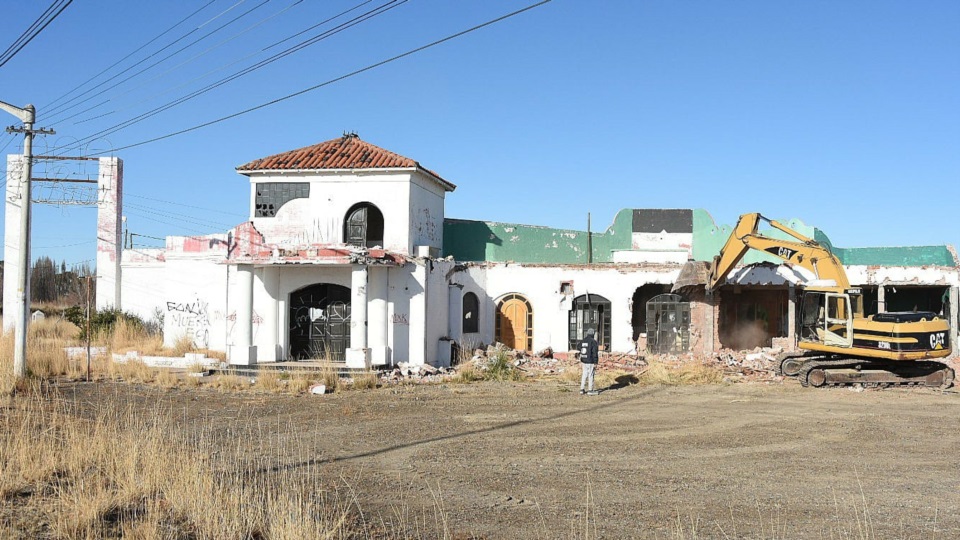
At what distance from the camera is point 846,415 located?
607 inches

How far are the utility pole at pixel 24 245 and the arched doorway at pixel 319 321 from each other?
754cm

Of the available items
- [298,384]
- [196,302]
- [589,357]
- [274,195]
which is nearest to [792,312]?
[589,357]

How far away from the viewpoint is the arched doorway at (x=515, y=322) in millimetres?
27281

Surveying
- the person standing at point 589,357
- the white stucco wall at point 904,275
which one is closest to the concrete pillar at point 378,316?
the person standing at point 589,357

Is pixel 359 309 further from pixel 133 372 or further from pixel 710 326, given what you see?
pixel 710 326

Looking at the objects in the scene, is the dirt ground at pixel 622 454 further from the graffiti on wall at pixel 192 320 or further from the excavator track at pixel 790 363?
the graffiti on wall at pixel 192 320

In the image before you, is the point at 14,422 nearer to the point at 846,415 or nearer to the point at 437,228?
the point at 846,415

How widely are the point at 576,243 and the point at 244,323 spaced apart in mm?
13086

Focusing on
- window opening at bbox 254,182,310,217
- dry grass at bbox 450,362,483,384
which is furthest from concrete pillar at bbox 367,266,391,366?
window opening at bbox 254,182,310,217

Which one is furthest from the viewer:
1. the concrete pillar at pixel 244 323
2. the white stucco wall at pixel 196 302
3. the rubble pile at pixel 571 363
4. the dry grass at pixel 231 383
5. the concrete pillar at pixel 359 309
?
the white stucco wall at pixel 196 302

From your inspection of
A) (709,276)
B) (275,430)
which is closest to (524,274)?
(709,276)

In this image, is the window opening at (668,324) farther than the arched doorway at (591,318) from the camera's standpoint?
No

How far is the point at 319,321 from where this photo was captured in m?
24.7

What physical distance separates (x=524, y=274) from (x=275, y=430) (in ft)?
48.9
